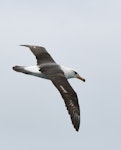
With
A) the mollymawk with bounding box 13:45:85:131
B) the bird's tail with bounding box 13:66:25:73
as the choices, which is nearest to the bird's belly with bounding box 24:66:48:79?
the mollymawk with bounding box 13:45:85:131

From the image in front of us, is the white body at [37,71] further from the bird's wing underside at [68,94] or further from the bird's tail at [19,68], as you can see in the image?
the bird's wing underside at [68,94]

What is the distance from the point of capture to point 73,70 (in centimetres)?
5506

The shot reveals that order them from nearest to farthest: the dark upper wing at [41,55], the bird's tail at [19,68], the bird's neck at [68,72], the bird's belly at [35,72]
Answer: the bird's belly at [35,72] < the bird's tail at [19,68] < the bird's neck at [68,72] < the dark upper wing at [41,55]

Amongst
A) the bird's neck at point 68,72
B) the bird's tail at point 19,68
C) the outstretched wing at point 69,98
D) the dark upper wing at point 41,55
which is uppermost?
the dark upper wing at point 41,55

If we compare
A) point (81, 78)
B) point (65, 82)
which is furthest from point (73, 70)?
point (65, 82)

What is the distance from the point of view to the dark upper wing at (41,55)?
5580 centimetres

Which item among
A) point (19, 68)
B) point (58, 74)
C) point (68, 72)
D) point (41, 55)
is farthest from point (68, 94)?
point (41, 55)

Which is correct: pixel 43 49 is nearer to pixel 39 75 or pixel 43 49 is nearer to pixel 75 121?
pixel 39 75

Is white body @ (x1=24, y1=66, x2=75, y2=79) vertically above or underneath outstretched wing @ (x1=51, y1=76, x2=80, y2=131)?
above

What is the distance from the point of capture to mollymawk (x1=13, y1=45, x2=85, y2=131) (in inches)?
1927

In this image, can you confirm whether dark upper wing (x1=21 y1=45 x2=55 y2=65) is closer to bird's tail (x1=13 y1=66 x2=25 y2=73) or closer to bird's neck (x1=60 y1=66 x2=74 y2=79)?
bird's neck (x1=60 y1=66 x2=74 y2=79)

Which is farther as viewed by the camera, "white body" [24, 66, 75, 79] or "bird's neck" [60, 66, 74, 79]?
"bird's neck" [60, 66, 74, 79]

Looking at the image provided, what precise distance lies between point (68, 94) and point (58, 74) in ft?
9.17

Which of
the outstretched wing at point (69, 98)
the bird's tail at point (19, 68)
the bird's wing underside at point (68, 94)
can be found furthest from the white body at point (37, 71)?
the outstretched wing at point (69, 98)
